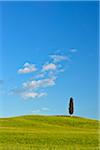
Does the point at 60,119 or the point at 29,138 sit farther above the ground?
the point at 60,119

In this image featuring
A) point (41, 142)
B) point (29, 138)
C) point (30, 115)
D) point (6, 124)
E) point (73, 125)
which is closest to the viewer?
point (41, 142)

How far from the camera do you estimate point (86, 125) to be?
72812 mm

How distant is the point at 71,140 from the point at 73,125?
32.5 m

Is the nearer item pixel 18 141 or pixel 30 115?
pixel 18 141

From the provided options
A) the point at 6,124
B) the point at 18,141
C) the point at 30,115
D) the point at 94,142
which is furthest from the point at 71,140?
the point at 30,115

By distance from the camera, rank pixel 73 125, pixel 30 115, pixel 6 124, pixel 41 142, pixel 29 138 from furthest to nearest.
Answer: pixel 30 115, pixel 73 125, pixel 6 124, pixel 29 138, pixel 41 142

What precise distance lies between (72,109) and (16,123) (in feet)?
74.6

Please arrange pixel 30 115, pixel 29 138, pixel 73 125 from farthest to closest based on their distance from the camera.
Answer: pixel 30 115
pixel 73 125
pixel 29 138

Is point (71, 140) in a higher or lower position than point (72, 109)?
lower

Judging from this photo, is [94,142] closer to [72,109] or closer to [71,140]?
[71,140]

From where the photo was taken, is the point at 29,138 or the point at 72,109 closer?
the point at 29,138

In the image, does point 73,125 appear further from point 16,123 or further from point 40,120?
point 16,123

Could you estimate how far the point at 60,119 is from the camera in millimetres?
75812

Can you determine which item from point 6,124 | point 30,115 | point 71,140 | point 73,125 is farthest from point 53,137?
point 30,115
